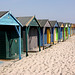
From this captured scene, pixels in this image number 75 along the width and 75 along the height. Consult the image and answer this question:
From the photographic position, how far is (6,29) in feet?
30.7

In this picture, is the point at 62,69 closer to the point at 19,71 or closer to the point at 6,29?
the point at 19,71

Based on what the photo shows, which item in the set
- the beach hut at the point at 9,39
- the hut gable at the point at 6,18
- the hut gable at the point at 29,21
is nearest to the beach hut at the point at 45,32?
the hut gable at the point at 29,21

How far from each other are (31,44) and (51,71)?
6.46 m

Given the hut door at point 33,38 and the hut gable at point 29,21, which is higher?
the hut gable at point 29,21

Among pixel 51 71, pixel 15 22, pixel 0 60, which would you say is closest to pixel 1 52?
pixel 0 60

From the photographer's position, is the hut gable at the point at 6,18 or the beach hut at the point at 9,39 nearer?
the hut gable at the point at 6,18

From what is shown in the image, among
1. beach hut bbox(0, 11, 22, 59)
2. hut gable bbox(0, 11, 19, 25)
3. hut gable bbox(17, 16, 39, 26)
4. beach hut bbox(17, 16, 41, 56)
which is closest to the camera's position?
hut gable bbox(0, 11, 19, 25)

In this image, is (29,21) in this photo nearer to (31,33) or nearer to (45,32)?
(31,33)

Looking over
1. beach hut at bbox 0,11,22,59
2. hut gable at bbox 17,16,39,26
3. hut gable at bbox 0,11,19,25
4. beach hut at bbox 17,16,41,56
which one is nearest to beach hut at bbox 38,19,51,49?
beach hut at bbox 17,16,41,56

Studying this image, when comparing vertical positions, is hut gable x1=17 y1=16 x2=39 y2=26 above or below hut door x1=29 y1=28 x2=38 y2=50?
above

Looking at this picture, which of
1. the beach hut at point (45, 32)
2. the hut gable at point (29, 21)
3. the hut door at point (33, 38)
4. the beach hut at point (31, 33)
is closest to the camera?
the hut gable at point (29, 21)

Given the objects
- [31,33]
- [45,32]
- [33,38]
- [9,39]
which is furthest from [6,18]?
[45,32]

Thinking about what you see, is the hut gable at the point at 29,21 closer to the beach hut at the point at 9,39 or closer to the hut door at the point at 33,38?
the beach hut at the point at 9,39

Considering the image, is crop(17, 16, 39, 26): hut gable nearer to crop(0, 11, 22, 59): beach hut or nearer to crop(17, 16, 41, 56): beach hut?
crop(17, 16, 41, 56): beach hut
